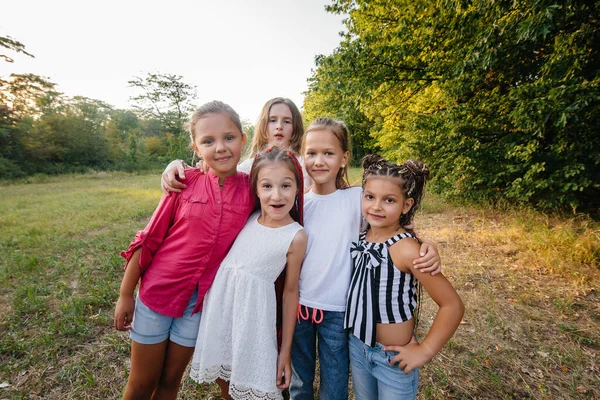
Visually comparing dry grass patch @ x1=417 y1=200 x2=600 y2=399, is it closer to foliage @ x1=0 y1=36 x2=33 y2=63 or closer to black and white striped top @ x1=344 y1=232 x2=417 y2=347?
black and white striped top @ x1=344 y1=232 x2=417 y2=347

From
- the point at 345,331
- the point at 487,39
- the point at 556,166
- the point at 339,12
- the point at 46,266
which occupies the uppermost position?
the point at 339,12

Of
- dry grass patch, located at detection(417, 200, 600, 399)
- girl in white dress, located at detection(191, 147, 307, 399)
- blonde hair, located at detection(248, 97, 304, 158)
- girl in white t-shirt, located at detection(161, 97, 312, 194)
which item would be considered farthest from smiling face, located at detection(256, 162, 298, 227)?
dry grass patch, located at detection(417, 200, 600, 399)

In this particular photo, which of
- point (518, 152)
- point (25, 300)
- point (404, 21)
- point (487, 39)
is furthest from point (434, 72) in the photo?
point (25, 300)

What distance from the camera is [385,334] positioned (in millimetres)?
1336

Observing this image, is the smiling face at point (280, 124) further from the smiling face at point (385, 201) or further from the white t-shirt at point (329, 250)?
the smiling face at point (385, 201)

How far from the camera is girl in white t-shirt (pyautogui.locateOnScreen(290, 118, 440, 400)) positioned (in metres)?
1.51

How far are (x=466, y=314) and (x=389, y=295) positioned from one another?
236cm

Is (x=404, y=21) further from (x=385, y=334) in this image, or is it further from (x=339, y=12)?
(x=385, y=334)

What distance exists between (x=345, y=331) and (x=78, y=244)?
5.82m

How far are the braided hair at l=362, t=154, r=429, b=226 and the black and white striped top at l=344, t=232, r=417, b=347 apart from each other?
0.19 metres

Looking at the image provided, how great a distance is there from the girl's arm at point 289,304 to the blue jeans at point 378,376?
0.35 metres

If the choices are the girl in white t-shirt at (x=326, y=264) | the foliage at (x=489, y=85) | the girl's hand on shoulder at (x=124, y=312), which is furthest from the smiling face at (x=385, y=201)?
the foliage at (x=489, y=85)

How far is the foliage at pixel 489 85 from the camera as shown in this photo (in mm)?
3627

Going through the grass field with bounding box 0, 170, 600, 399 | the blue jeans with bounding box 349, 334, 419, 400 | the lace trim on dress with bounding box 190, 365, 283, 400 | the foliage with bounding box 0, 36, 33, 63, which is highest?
the foliage with bounding box 0, 36, 33, 63
